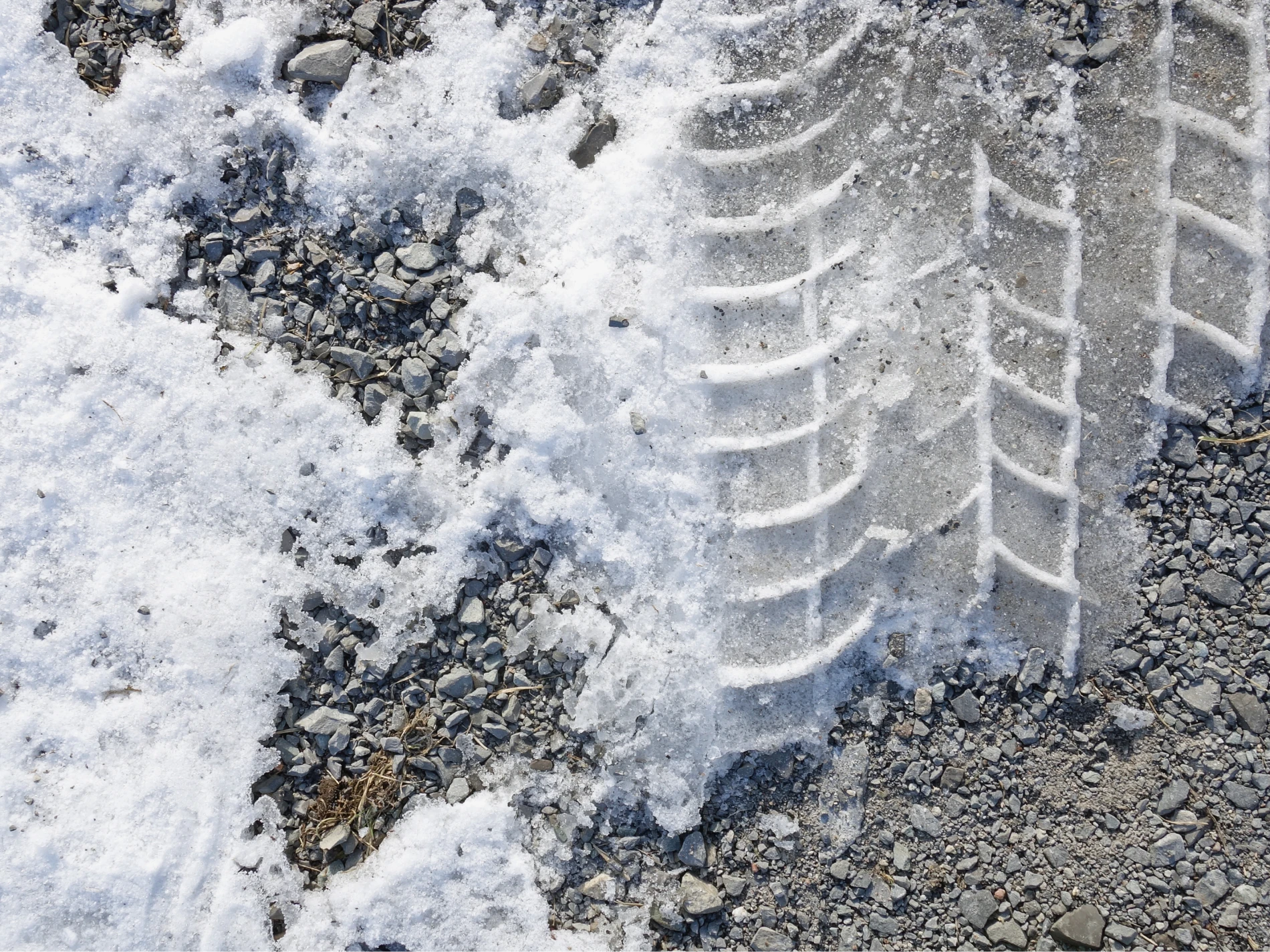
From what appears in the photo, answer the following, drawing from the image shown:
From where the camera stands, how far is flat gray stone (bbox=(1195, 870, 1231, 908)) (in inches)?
109

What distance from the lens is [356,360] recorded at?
9.51ft

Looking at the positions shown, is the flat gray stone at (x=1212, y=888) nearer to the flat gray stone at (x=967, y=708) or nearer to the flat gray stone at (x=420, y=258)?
the flat gray stone at (x=967, y=708)

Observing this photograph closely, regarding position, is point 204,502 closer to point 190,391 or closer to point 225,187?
point 190,391

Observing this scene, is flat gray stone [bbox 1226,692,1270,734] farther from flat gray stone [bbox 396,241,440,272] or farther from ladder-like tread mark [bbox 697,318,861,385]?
flat gray stone [bbox 396,241,440,272]

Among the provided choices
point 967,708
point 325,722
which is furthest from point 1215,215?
point 325,722

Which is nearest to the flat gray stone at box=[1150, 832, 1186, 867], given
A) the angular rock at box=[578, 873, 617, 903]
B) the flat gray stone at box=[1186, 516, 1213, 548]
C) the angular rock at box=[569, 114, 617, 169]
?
the flat gray stone at box=[1186, 516, 1213, 548]

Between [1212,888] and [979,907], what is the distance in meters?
0.74

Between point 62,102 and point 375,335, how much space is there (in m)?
1.30

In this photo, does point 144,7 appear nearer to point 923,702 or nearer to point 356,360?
Answer: point 356,360

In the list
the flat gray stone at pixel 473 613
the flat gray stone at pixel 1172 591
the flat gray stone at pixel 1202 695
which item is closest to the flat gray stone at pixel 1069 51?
the flat gray stone at pixel 1172 591

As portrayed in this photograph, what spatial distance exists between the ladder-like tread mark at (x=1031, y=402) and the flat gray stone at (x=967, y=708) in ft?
1.08

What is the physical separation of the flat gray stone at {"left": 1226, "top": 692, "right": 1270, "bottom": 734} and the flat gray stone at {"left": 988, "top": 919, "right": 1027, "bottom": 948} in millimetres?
995

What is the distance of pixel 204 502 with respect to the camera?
2.86 metres

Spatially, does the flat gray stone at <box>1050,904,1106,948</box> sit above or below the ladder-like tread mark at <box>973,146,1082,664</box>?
below
